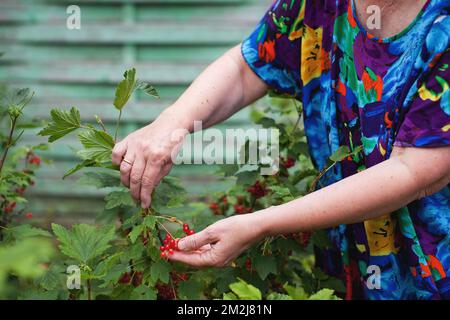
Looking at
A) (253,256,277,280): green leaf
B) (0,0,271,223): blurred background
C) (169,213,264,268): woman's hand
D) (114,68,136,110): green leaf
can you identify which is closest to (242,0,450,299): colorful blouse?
(253,256,277,280): green leaf

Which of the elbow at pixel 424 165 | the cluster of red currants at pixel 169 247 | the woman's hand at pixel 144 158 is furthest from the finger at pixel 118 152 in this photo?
the elbow at pixel 424 165

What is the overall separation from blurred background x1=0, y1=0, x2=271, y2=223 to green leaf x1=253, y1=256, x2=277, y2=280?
266cm

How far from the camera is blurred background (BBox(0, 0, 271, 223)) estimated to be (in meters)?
4.25

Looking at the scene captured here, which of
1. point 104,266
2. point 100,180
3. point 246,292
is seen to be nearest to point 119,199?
point 100,180

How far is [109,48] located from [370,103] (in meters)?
3.06

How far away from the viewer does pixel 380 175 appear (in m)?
1.33

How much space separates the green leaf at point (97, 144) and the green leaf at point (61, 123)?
3 centimetres

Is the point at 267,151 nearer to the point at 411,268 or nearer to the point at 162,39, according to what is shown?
the point at 411,268

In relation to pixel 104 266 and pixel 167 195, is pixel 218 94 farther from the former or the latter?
pixel 104 266

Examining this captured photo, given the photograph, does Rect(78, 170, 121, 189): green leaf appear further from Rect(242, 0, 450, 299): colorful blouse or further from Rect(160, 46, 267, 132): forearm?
Rect(242, 0, 450, 299): colorful blouse

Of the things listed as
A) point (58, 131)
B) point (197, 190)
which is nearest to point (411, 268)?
point (58, 131)

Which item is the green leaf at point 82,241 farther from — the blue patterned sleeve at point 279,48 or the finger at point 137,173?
the blue patterned sleeve at point 279,48

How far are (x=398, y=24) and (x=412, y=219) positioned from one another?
1.44 ft

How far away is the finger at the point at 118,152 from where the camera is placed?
4.84 ft
